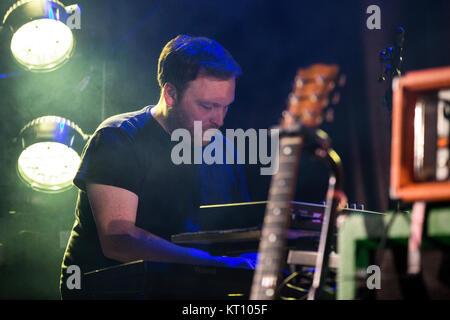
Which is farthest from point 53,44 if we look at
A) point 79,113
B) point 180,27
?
point 180,27

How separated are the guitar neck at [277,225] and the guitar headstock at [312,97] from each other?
101 millimetres

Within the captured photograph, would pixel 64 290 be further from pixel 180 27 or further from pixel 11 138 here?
pixel 180 27

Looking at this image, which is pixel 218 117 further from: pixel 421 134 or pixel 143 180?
pixel 421 134

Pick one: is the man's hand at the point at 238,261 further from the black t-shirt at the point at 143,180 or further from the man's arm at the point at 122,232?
the black t-shirt at the point at 143,180

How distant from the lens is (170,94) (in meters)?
2.95

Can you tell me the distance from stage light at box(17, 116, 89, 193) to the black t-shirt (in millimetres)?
508

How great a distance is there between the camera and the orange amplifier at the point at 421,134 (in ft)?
3.20

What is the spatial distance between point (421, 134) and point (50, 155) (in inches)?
99.2

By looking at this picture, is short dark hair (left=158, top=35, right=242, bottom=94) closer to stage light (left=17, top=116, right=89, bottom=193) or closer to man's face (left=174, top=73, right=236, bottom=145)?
man's face (left=174, top=73, right=236, bottom=145)

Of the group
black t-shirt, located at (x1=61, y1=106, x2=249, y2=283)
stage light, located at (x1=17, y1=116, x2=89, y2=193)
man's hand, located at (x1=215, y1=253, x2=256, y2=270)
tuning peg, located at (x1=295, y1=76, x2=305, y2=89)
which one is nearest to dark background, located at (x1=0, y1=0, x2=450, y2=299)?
stage light, located at (x1=17, y1=116, x2=89, y2=193)

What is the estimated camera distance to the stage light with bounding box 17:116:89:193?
3.06 metres

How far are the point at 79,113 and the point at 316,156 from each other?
233 centimetres

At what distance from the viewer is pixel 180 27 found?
10.6 feet

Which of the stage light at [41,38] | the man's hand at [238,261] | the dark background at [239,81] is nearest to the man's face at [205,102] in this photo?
the dark background at [239,81]
